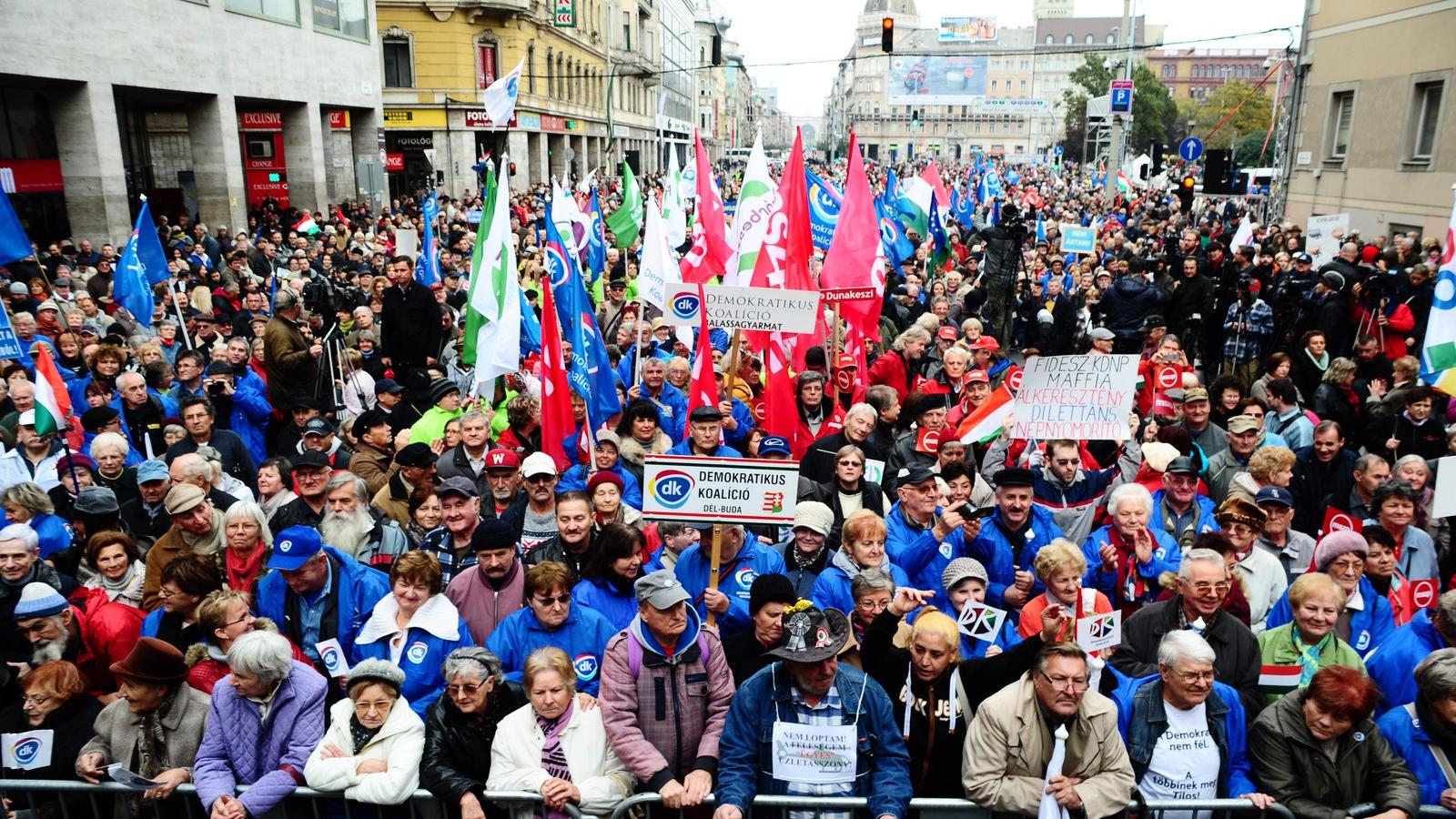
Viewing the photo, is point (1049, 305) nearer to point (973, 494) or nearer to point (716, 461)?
point (973, 494)

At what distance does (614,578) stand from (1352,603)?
3541mm

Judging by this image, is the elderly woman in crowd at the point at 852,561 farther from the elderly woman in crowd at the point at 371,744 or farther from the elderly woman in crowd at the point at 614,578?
the elderly woman in crowd at the point at 371,744

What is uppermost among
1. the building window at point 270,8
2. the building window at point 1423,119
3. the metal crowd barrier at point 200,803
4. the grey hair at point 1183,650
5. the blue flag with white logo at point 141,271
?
the building window at point 270,8

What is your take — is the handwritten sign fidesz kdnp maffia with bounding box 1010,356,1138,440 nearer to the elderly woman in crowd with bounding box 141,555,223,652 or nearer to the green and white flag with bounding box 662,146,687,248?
the elderly woman in crowd with bounding box 141,555,223,652

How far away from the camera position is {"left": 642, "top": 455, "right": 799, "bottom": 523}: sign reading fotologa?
4.48 meters

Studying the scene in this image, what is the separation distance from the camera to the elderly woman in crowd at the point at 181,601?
4551 mm

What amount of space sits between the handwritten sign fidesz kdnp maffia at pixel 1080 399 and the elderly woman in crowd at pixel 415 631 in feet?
12.0

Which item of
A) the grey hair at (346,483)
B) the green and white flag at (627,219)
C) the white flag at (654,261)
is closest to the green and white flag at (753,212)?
the white flag at (654,261)

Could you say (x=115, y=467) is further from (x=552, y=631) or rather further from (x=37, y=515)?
(x=552, y=631)

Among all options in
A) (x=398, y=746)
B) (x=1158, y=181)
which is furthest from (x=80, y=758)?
(x=1158, y=181)

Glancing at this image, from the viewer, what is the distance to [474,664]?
12.6 feet

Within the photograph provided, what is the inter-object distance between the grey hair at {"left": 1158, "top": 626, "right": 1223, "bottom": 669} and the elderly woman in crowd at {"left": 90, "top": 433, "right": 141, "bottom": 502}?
6.22 metres

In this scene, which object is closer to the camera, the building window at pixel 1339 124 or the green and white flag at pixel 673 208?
the green and white flag at pixel 673 208

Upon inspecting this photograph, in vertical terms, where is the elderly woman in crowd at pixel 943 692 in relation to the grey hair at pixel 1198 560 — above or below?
below
